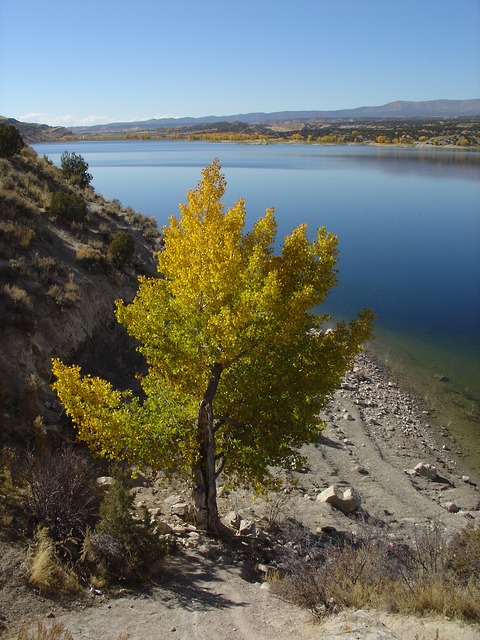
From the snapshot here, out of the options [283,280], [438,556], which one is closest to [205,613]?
[438,556]

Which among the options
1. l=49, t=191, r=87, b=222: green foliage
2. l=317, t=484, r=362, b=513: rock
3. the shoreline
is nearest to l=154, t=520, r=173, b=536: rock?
l=317, t=484, r=362, b=513: rock

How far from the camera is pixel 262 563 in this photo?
9320 millimetres

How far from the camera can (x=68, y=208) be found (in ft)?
72.0

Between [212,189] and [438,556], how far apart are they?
7.02 metres

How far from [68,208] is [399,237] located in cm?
3312

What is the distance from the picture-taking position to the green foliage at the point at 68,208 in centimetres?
2169

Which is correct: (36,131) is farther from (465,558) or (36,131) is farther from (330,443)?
(465,558)

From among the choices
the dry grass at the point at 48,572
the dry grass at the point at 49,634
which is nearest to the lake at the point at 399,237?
the dry grass at the point at 48,572

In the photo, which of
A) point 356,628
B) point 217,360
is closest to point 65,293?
point 217,360

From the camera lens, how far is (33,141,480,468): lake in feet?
72.3

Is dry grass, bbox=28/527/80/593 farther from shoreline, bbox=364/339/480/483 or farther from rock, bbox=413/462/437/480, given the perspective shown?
shoreline, bbox=364/339/480/483

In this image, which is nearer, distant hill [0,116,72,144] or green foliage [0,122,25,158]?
green foliage [0,122,25,158]

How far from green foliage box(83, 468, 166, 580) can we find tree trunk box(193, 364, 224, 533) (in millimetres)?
1324

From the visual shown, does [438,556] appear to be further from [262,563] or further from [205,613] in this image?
[205,613]
